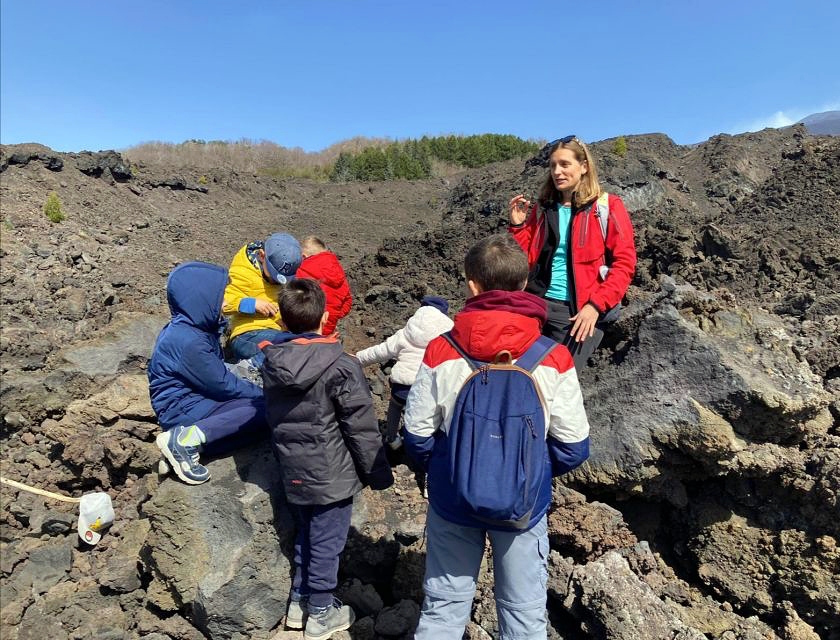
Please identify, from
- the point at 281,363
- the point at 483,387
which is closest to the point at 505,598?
the point at 483,387

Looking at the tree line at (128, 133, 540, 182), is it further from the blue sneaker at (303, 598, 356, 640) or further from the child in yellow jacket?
the blue sneaker at (303, 598, 356, 640)

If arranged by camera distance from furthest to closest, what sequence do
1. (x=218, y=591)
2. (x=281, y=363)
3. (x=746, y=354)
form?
(x=746, y=354), (x=218, y=591), (x=281, y=363)

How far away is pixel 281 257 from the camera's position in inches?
164

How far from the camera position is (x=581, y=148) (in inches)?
124

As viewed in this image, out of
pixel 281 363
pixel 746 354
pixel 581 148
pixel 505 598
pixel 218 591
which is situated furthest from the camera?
pixel 746 354

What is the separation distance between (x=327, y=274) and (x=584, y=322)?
222cm

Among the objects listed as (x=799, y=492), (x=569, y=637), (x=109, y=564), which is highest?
(x=799, y=492)

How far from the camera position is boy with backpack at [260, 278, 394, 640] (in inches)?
106

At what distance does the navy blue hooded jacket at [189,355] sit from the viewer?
10.9ft

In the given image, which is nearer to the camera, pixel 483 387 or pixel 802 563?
pixel 483 387

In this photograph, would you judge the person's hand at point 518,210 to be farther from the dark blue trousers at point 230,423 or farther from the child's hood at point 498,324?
the dark blue trousers at point 230,423

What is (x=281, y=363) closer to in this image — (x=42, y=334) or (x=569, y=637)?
(x=569, y=637)

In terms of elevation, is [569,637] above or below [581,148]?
below

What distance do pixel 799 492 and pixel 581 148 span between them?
2446 mm
